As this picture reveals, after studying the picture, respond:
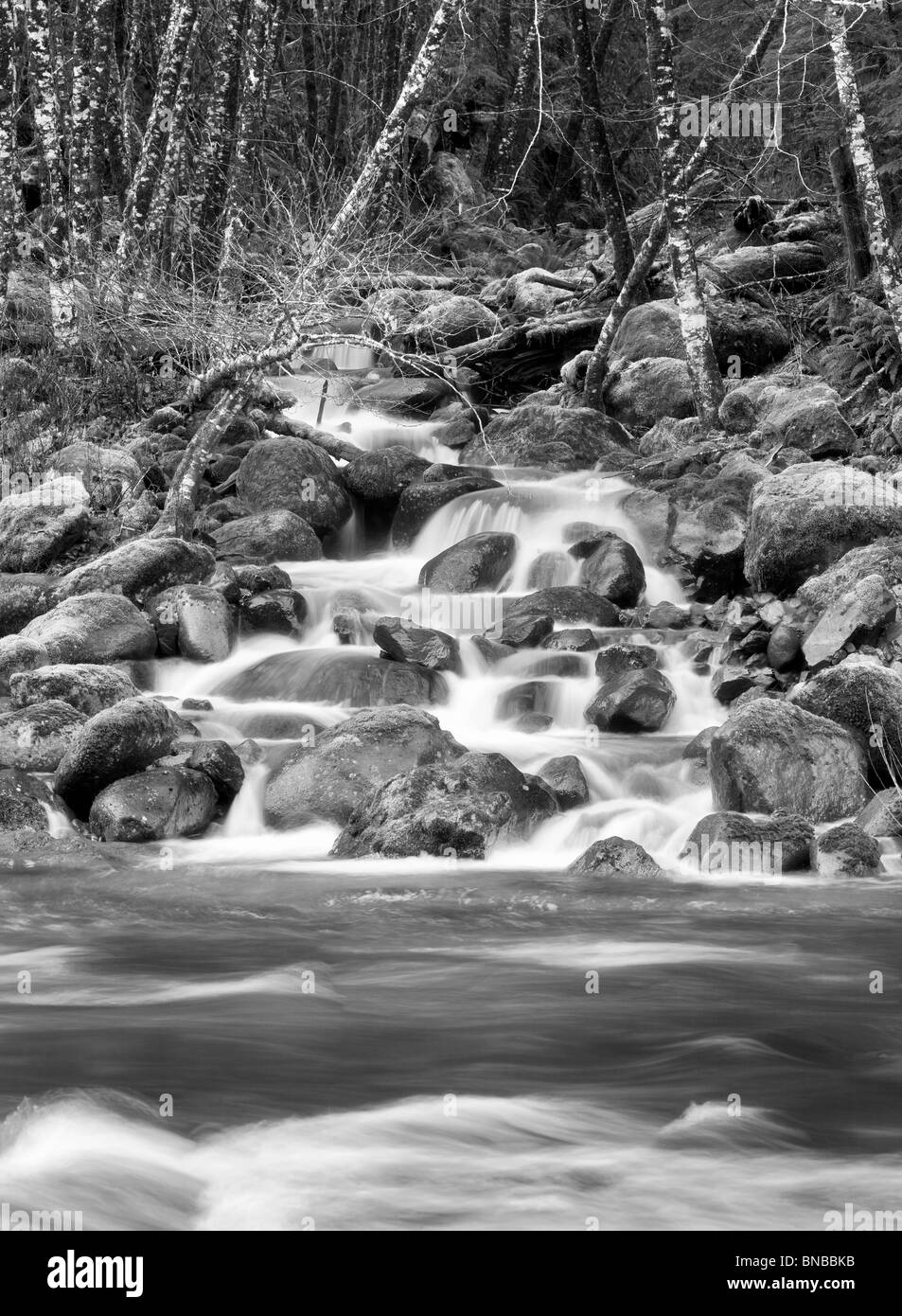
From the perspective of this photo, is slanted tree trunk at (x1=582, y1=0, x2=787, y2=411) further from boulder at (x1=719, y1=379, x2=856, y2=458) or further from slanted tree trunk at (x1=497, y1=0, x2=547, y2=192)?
slanted tree trunk at (x1=497, y1=0, x2=547, y2=192)

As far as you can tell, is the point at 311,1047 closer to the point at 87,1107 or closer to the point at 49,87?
the point at 87,1107

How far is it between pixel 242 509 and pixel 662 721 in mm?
6188

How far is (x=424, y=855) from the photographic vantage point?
26.3ft

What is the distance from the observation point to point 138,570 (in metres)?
12.2

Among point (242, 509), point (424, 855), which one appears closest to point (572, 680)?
point (424, 855)

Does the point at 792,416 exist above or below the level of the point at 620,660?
above

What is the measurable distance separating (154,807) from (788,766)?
401cm

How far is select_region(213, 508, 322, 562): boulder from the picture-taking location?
13.6 metres

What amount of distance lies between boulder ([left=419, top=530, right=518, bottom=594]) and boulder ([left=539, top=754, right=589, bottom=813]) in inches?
171

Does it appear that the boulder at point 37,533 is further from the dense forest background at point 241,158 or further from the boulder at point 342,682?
the boulder at point 342,682

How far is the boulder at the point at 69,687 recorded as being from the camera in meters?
9.84

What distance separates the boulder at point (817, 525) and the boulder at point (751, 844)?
3.98m

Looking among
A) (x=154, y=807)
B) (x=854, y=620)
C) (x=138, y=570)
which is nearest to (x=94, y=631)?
(x=138, y=570)

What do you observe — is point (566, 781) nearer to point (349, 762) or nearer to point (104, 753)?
point (349, 762)
